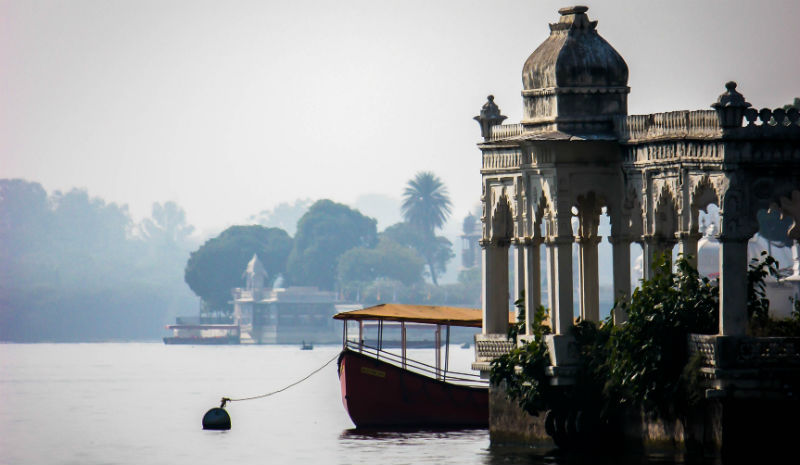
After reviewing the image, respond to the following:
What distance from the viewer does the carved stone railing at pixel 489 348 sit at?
45719mm

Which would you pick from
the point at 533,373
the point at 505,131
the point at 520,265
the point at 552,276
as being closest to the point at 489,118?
the point at 505,131

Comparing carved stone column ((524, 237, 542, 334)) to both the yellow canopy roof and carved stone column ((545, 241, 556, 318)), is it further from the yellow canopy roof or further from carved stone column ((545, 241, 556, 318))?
the yellow canopy roof

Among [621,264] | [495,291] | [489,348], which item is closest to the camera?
[621,264]

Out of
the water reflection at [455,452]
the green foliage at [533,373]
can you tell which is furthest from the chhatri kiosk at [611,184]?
the water reflection at [455,452]

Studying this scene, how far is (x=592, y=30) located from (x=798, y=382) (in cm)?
1076

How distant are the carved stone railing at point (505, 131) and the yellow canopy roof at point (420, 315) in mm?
6687

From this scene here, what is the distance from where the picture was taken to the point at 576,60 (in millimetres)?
42969

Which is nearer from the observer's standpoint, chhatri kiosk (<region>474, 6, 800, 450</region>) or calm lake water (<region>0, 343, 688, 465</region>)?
chhatri kiosk (<region>474, 6, 800, 450</region>)

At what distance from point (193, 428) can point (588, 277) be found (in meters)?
19.5

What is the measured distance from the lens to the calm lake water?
47781mm

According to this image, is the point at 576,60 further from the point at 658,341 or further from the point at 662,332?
the point at 658,341

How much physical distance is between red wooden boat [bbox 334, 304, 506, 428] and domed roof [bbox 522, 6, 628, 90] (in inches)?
440

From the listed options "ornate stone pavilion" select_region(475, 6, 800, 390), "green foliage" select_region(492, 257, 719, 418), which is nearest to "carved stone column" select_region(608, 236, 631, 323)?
"ornate stone pavilion" select_region(475, 6, 800, 390)

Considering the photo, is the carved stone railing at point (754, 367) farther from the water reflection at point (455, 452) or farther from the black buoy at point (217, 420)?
the black buoy at point (217, 420)
